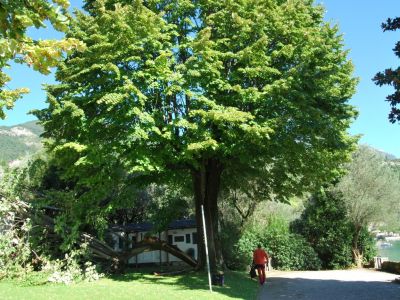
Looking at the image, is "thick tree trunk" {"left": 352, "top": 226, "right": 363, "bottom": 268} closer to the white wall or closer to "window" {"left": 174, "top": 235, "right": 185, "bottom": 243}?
the white wall

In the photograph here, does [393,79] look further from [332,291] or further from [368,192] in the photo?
[368,192]

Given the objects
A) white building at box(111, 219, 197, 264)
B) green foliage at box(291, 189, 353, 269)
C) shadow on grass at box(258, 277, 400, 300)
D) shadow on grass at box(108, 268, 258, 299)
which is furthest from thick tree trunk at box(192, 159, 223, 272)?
white building at box(111, 219, 197, 264)

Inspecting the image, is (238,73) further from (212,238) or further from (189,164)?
(212,238)

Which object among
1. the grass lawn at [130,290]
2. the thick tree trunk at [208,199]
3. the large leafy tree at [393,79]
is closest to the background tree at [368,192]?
the thick tree trunk at [208,199]

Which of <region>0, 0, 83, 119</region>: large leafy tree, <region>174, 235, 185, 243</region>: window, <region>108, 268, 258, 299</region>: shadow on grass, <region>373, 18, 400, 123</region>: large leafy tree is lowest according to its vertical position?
<region>108, 268, 258, 299</region>: shadow on grass

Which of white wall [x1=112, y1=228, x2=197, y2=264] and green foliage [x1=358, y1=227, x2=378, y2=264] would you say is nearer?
green foliage [x1=358, y1=227, x2=378, y2=264]

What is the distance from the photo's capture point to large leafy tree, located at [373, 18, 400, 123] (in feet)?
38.3

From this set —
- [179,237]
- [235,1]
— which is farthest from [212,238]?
[179,237]

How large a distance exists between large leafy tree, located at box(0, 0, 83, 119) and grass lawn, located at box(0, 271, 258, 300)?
9407mm

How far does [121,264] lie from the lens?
21.7 meters

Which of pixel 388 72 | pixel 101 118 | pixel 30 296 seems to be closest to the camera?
pixel 388 72

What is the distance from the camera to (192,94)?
16906 mm

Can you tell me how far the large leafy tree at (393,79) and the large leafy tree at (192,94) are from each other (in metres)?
4.50

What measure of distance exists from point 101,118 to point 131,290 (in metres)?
6.68
